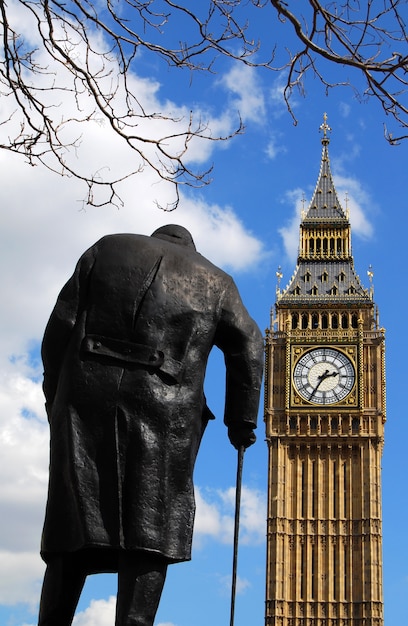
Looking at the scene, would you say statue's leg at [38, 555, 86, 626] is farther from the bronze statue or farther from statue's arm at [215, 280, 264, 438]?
statue's arm at [215, 280, 264, 438]

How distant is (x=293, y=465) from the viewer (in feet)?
197

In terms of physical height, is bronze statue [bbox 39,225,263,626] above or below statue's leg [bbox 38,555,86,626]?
above

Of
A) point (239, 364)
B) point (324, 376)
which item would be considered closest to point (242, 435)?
point (239, 364)

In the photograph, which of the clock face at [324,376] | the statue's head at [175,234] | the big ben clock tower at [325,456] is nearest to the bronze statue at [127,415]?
the statue's head at [175,234]

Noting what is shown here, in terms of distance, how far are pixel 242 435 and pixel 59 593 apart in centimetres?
110

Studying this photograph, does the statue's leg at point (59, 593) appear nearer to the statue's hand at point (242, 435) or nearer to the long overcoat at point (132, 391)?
the long overcoat at point (132, 391)

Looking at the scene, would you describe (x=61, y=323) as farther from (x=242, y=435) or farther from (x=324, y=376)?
(x=324, y=376)

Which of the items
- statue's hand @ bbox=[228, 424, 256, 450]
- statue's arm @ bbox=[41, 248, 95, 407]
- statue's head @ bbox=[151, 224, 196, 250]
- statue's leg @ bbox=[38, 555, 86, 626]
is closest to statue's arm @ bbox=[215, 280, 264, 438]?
statue's hand @ bbox=[228, 424, 256, 450]

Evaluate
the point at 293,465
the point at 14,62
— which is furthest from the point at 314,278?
the point at 14,62

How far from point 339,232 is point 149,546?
61.7 metres

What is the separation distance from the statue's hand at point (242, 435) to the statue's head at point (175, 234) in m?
0.90

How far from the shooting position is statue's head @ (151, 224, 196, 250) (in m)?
5.84

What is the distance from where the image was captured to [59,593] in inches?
207

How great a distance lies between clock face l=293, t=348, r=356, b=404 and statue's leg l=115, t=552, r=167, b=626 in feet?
180
